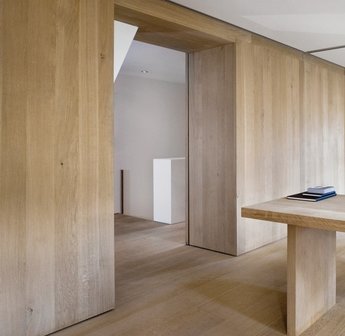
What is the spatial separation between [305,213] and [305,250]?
32cm

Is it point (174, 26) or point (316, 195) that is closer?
point (316, 195)

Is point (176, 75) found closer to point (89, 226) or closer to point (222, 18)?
point (222, 18)

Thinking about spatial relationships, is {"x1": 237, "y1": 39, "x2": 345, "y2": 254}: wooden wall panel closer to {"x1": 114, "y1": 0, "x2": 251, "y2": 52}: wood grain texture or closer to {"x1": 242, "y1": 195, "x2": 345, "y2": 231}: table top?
{"x1": 114, "y1": 0, "x2": 251, "y2": 52}: wood grain texture

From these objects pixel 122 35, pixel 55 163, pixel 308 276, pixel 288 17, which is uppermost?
pixel 288 17

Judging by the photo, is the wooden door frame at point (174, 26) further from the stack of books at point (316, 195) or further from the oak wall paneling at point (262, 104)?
the stack of books at point (316, 195)

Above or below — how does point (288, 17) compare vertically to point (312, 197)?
above

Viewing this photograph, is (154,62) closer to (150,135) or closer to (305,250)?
(150,135)

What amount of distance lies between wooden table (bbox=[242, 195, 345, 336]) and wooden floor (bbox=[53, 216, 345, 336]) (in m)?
0.11

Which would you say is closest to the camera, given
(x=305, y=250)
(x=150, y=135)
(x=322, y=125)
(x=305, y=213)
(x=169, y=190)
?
(x=305, y=213)

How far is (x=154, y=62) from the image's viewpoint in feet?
17.4

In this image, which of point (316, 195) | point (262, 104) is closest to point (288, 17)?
point (262, 104)

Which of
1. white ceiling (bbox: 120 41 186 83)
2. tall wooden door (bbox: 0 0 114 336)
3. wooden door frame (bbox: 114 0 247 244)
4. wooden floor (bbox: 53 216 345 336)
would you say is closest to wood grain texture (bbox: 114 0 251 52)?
wooden door frame (bbox: 114 0 247 244)

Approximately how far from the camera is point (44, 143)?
212 cm

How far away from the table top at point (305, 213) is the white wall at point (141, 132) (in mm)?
3715
